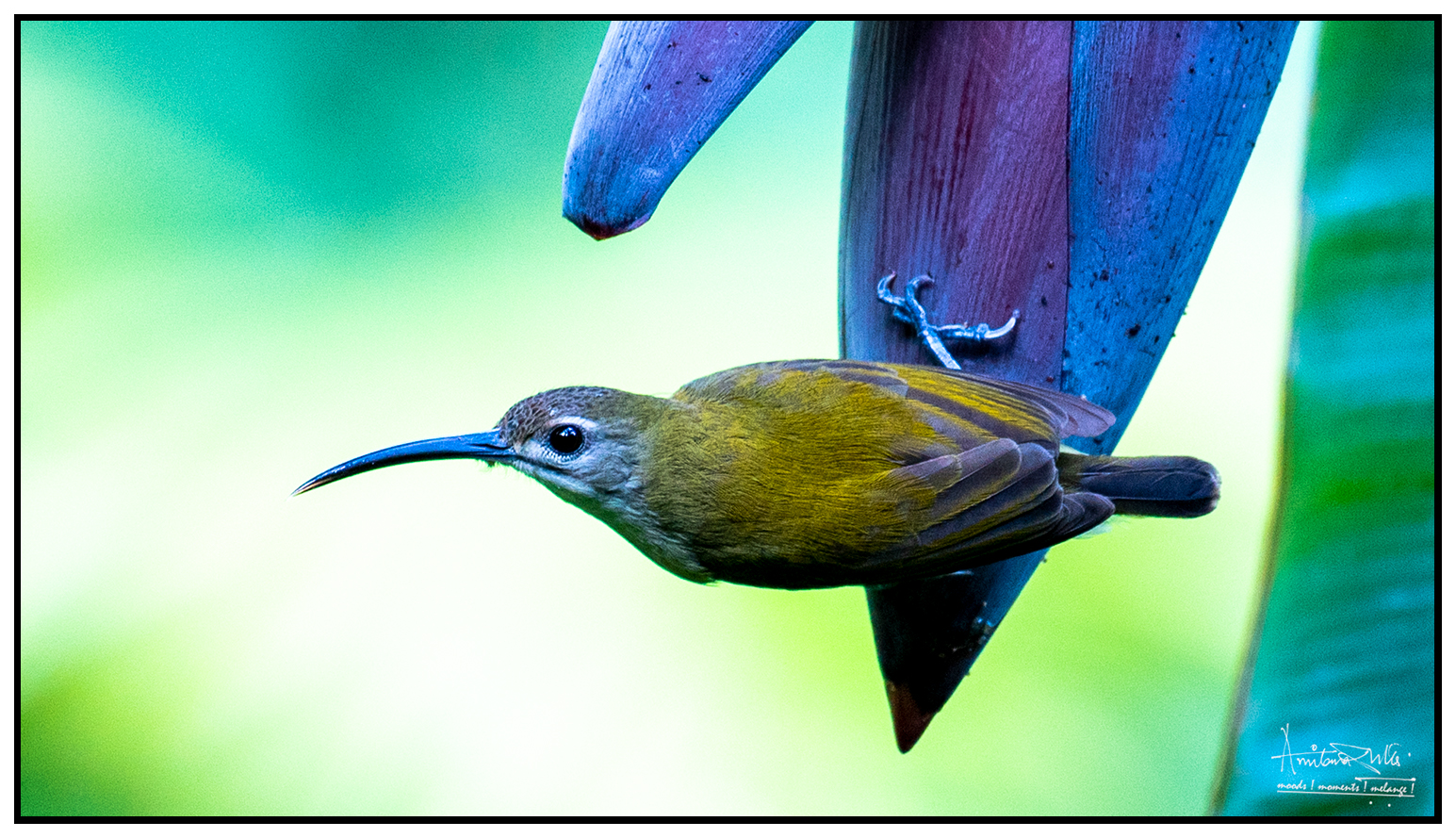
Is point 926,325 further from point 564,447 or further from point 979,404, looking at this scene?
point 564,447

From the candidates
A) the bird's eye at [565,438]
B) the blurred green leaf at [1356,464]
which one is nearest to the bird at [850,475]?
the bird's eye at [565,438]

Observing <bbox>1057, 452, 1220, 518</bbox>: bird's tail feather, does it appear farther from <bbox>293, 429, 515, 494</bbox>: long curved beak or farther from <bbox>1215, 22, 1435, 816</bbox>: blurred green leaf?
<bbox>293, 429, 515, 494</bbox>: long curved beak

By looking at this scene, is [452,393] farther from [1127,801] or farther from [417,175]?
[1127,801]

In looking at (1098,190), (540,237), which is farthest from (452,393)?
(1098,190)

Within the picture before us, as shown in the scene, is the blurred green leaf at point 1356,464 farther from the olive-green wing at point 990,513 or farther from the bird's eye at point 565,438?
the bird's eye at point 565,438

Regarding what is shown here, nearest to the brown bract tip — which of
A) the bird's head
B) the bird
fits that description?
the bird
